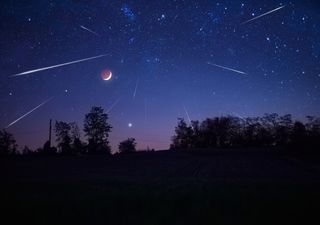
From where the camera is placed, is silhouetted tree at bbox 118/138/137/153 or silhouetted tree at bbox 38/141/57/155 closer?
silhouetted tree at bbox 38/141/57/155

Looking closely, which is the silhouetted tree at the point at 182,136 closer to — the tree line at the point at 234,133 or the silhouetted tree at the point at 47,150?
the tree line at the point at 234,133

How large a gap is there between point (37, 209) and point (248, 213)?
766 centimetres

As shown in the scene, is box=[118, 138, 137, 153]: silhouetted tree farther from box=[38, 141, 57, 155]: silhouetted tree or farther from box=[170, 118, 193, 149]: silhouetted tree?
box=[38, 141, 57, 155]: silhouetted tree

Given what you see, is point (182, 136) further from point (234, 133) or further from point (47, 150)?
point (47, 150)

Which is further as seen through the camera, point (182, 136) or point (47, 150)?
point (182, 136)

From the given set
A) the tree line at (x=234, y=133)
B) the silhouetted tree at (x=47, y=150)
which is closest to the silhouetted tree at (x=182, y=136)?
the tree line at (x=234, y=133)

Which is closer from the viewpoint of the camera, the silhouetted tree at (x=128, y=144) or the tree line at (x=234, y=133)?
the tree line at (x=234, y=133)

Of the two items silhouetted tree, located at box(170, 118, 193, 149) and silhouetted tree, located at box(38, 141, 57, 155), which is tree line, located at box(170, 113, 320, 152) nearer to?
silhouetted tree, located at box(170, 118, 193, 149)

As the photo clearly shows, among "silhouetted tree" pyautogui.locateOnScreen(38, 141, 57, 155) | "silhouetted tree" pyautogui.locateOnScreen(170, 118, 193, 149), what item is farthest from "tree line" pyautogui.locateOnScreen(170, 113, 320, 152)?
"silhouetted tree" pyautogui.locateOnScreen(38, 141, 57, 155)

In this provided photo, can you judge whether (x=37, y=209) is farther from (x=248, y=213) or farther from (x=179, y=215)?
(x=248, y=213)

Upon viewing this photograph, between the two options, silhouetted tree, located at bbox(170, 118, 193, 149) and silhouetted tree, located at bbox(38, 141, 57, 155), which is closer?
silhouetted tree, located at bbox(38, 141, 57, 155)

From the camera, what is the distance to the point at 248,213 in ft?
36.8

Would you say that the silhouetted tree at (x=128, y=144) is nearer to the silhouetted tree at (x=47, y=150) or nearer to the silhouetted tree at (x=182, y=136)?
the silhouetted tree at (x=182, y=136)

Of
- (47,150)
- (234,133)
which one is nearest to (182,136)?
(234,133)
